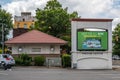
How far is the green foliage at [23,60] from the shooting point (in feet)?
172

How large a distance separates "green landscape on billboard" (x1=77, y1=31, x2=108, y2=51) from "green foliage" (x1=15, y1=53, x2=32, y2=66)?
7.84 m

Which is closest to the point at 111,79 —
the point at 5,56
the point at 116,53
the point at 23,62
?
the point at 5,56

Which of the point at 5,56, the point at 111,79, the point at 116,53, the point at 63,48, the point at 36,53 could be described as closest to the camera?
the point at 111,79

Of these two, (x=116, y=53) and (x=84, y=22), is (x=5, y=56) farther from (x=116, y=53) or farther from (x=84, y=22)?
(x=116, y=53)

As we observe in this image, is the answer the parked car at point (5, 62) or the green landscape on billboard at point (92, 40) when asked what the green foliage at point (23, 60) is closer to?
the parked car at point (5, 62)

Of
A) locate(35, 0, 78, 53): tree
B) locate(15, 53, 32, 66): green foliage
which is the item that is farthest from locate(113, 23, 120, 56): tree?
locate(15, 53, 32, 66): green foliage

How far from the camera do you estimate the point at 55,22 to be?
71.8 metres

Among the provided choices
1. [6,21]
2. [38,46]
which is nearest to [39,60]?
[38,46]

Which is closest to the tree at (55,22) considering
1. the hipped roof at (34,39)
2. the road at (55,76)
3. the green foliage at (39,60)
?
the hipped roof at (34,39)

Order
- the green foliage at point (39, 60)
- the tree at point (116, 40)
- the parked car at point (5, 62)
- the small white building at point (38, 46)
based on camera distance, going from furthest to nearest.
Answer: the tree at point (116, 40)
the small white building at point (38, 46)
the green foliage at point (39, 60)
the parked car at point (5, 62)

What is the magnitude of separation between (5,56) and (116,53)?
179 feet

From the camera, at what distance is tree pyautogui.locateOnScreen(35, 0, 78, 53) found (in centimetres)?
7229

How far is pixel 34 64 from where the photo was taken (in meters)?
53.2

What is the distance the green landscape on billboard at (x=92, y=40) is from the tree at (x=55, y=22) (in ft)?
72.3
